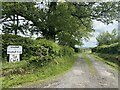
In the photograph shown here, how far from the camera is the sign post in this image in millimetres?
8976

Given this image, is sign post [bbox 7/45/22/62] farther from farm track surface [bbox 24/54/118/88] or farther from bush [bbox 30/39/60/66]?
farm track surface [bbox 24/54/118/88]

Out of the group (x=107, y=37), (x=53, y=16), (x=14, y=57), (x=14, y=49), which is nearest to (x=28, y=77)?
(x=14, y=57)

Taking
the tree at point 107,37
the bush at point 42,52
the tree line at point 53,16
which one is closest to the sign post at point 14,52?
the bush at point 42,52

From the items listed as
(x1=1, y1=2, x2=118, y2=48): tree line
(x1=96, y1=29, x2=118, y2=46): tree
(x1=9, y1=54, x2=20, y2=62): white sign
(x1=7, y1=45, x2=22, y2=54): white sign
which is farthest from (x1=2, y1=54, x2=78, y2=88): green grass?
(x1=96, y1=29, x2=118, y2=46): tree

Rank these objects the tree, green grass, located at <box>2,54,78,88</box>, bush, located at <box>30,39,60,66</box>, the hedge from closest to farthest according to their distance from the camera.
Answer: green grass, located at <box>2,54,78,88</box>
bush, located at <box>30,39,60,66</box>
the hedge
the tree

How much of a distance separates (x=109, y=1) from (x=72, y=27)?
4.34 m

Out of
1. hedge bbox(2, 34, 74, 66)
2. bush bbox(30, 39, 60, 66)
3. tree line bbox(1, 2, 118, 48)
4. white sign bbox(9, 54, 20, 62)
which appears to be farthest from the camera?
tree line bbox(1, 2, 118, 48)

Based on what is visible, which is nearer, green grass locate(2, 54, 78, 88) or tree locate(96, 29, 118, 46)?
green grass locate(2, 54, 78, 88)

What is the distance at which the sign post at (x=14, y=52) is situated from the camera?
8976 mm

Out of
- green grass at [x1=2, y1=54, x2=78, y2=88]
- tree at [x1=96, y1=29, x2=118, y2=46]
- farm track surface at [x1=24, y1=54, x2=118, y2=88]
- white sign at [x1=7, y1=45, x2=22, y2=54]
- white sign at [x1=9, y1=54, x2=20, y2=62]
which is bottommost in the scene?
farm track surface at [x1=24, y1=54, x2=118, y2=88]

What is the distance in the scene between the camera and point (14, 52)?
9.13 m

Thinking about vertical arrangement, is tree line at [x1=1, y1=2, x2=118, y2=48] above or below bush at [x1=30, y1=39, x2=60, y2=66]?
above

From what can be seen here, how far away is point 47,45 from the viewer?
9781 mm

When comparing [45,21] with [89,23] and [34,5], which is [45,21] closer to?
[34,5]
